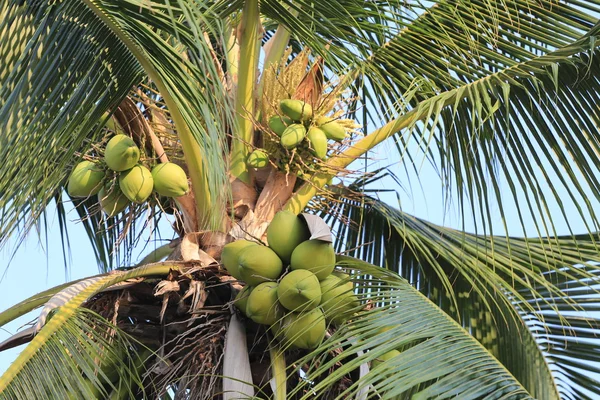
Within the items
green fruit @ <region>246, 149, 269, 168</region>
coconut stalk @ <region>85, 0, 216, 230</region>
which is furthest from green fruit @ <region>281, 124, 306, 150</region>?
coconut stalk @ <region>85, 0, 216, 230</region>

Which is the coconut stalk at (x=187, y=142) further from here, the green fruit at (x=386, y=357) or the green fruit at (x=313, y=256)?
the green fruit at (x=386, y=357)

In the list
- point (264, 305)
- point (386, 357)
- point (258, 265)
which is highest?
point (258, 265)

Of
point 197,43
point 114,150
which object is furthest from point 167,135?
point 197,43

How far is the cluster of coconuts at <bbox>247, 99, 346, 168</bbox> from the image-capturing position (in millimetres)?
2713

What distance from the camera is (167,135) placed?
2980 mm

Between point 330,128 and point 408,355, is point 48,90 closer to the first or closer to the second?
point 330,128

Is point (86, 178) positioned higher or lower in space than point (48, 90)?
lower

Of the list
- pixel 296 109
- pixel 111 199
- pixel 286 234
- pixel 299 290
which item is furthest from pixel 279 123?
pixel 299 290

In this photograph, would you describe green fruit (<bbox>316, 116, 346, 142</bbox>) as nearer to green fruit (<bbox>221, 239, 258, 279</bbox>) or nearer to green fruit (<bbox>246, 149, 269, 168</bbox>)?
green fruit (<bbox>246, 149, 269, 168</bbox>)

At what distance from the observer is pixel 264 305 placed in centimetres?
239

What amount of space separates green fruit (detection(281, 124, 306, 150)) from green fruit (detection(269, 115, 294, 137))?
0.06 metres

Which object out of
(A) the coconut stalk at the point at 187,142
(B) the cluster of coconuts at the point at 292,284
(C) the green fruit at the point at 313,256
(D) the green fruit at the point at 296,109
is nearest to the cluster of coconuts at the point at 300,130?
(D) the green fruit at the point at 296,109

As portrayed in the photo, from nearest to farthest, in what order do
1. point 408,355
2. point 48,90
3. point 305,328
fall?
point 408,355 → point 305,328 → point 48,90

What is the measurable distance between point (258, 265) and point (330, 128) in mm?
610
